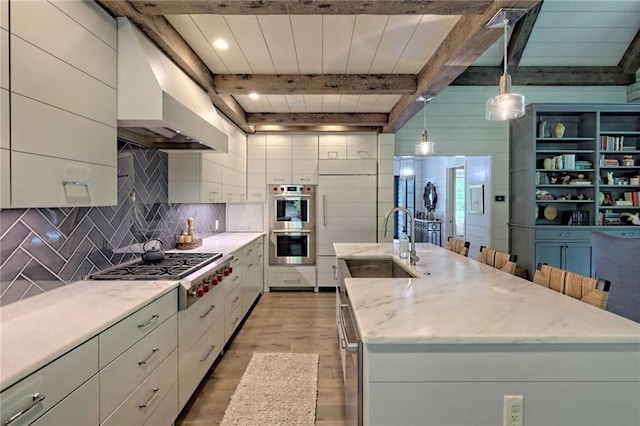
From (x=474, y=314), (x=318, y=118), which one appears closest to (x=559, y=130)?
(x=318, y=118)

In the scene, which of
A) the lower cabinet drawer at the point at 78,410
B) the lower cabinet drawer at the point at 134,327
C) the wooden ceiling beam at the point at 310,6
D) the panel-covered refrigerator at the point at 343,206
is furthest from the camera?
the panel-covered refrigerator at the point at 343,206

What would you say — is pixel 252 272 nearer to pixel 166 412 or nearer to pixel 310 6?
pixel 166 412

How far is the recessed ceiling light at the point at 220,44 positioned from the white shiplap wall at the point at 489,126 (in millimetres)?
3400

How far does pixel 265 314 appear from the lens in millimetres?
4051

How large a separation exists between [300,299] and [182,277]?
9.30 ft

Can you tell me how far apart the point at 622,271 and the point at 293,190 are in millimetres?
3865

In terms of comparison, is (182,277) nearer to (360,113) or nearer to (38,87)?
(38,87)

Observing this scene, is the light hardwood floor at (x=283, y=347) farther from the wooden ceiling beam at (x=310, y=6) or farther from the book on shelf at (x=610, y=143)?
the book on shelf at (x=610, y=143)

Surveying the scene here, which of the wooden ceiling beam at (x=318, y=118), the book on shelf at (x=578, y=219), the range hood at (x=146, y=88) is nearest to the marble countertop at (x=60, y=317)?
the range hood at (x=146, y=88)

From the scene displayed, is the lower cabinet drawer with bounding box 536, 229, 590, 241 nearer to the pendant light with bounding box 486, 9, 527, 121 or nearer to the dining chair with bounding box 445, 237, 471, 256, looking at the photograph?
the dining chair with bounding box 445, 237, 471, 256

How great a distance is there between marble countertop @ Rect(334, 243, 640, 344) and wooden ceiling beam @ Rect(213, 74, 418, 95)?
197cm

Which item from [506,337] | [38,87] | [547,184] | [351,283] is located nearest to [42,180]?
[38,87]

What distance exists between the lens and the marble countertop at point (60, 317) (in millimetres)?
986

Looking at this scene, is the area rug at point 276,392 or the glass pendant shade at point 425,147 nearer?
the area rug at point 276,392
